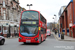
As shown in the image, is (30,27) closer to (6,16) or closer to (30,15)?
(30,15)

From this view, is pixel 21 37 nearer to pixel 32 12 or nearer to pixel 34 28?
pixel 34 28

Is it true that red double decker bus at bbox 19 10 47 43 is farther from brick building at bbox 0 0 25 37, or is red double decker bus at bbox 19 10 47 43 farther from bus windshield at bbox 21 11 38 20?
brick building at bbox 0 0 25 37

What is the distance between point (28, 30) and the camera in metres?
16.5

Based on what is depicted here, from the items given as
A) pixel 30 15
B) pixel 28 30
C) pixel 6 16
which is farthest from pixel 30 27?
pixel 6 16

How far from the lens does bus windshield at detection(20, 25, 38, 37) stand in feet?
54.0

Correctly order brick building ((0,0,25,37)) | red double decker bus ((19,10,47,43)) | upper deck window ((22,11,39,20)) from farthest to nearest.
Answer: brick building ((0,0,25,37)) < upper deck window ((22,11,39,20)) < red double decker bus ((19,10,47,43))

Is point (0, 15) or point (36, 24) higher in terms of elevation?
point (0, 15)

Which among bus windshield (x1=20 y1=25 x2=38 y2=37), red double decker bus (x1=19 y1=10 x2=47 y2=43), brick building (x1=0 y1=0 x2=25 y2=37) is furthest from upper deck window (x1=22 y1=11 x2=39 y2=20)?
brick building (x1=0 y1=0 x2=25 y2=37)

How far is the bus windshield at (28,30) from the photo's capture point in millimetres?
16469

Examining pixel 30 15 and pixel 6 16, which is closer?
pixel 30 15

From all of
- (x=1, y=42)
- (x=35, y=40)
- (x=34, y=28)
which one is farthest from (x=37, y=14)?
(x=1, y=42)

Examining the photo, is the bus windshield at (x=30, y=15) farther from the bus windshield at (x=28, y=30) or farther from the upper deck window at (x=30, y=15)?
the bus windshield at (x=28, y=30)

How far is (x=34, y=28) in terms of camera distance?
54.9 feet

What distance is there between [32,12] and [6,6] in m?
28.1
